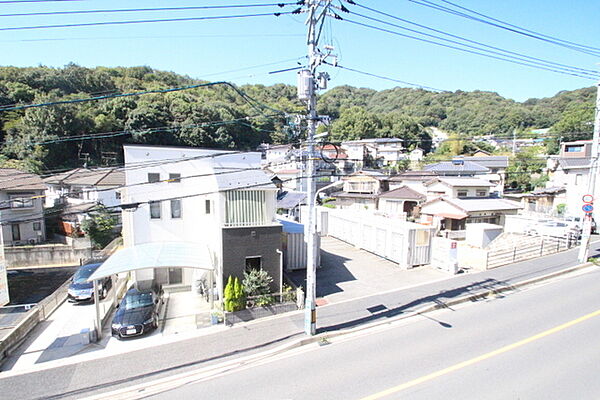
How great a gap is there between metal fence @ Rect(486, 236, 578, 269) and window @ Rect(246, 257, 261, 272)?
11.4 meters

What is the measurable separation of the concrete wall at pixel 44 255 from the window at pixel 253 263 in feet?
57.2

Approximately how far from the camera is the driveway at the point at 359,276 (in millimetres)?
13062

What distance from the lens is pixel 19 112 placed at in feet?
135

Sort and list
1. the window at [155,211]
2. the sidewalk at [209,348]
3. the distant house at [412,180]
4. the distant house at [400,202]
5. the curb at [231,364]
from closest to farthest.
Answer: the curb at [231,364] → the sidewalk at [209,348] → the window at [155,211] → the distant house at [400,202] → the distant house at [412,180]

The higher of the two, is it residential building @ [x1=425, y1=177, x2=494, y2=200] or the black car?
residential building @ [x1=425, y1=177, x2=494, y2=200]

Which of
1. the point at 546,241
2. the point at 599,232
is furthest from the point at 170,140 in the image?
the point at 599,232

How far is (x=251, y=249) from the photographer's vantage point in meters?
11.7

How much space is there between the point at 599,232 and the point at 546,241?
8.88 meters

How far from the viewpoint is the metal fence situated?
15695 millimetres

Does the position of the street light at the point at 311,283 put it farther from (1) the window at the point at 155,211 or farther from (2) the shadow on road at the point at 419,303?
(1) the window at the point at 155,211

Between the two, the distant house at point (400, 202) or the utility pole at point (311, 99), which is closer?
the utility pole at point (311, 99)

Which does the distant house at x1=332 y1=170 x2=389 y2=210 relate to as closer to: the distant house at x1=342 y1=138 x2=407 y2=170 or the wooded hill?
the wooded hill

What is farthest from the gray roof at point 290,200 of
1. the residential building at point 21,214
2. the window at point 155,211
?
the residential building at point 21,214

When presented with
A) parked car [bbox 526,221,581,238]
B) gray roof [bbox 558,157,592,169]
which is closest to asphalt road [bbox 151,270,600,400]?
parked car [bbox 526,221,581,238]
